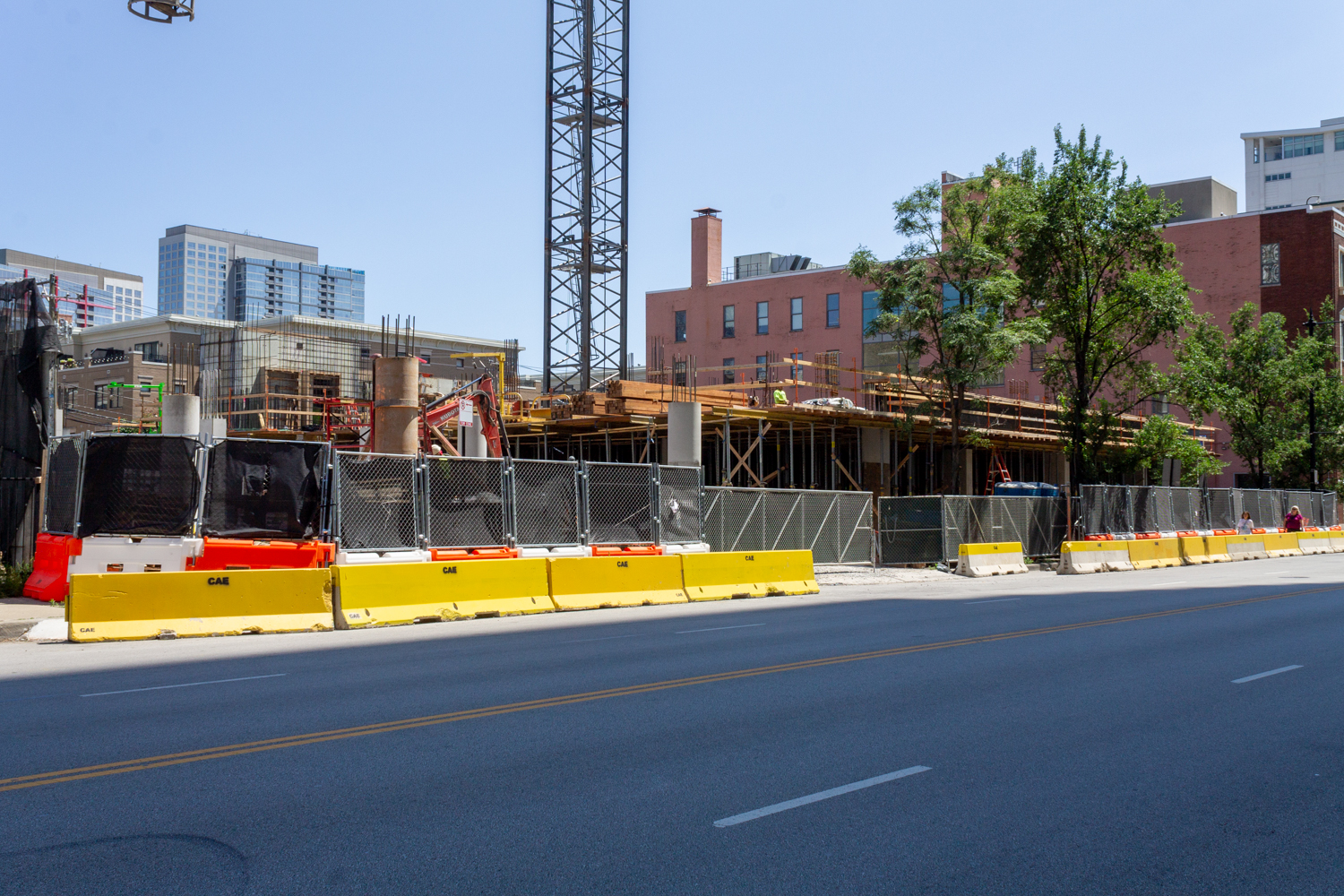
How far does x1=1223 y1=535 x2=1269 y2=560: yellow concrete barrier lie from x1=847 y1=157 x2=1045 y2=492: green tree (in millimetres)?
10384

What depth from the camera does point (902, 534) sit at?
103ft

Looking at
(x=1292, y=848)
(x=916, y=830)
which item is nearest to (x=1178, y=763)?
(x=1292, y=848)

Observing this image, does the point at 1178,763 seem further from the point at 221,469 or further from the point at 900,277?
the point at 900,277

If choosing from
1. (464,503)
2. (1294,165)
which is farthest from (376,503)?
(1294,165)

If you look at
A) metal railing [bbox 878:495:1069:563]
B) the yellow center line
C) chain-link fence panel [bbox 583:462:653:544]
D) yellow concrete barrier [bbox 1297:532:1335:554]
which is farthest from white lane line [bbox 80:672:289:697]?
yellow concrete barrier [bbox 1297:532:1335:554]

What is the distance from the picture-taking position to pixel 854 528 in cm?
2964

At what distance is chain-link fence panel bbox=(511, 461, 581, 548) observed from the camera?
2073 centimetres

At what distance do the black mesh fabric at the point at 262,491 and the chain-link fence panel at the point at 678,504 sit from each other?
752 centimetres

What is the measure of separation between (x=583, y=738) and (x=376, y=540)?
37.8 ft

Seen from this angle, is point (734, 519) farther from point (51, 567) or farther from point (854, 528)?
point (51, 567)

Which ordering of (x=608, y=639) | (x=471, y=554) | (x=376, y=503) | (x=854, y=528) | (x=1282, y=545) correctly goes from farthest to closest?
(x=1282, y=545)
(x=854, y=528)
(x=471, y=554)
(x=376, y=503)
(x=608, y=639)

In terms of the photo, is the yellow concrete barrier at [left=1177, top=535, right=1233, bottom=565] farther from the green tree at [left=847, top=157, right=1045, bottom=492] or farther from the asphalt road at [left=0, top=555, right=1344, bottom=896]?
the asphalt road at [left=0, top=555, right=1344, bottom=896]

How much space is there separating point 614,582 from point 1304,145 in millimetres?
125083

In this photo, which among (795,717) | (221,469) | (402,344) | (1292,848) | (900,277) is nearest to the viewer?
(1292,848)
